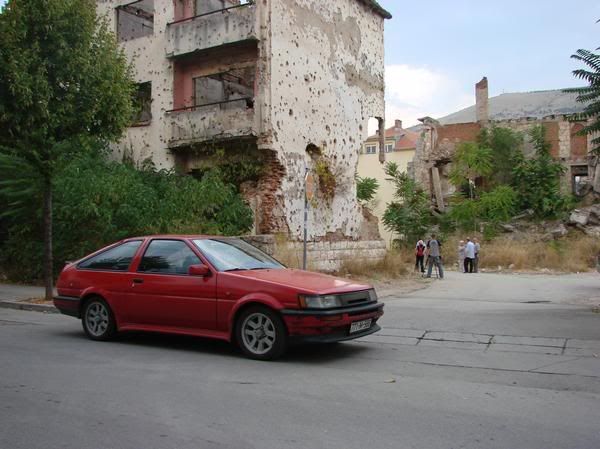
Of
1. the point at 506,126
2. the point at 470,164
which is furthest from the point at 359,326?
the point at 506,126

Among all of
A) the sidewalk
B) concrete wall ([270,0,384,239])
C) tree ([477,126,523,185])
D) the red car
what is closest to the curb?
the sidewalk

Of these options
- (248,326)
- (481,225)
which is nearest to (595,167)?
(481,225)

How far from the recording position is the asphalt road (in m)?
4.60

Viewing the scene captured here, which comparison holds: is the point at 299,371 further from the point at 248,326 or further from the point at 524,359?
the point at 524,359

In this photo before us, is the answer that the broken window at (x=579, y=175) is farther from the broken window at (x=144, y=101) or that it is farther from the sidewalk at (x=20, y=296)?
the sidewalk at (x=20, y=296)

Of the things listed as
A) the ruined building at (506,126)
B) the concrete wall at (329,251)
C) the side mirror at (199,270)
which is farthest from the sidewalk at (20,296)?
the ruined building at (506,126)

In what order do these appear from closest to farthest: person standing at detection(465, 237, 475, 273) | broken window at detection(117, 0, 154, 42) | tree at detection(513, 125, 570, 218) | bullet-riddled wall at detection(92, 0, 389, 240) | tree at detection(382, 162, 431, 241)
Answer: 1. bullet-riddled wall at detection(92, 0, 389, 240)
2. broken window at detection(117, 0, 154, 42)
3. person standing at detection(465, 237, 475, 273)
4. tree at detection(513, 125, 570, 218)
5. tree at detection(382, 162, 431, 241)

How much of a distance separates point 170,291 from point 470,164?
33163mm

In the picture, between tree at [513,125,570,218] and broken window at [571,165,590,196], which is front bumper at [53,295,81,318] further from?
broken window at [571,165,590,196]

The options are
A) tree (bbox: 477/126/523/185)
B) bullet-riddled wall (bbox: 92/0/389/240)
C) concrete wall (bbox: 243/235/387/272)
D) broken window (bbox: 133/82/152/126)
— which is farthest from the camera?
tree (bbox: 477/126/523/185)

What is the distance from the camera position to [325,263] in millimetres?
19734

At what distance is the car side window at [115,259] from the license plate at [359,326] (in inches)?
131

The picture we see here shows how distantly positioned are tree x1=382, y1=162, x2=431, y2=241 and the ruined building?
5.35ft

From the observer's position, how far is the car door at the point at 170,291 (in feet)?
25.5
